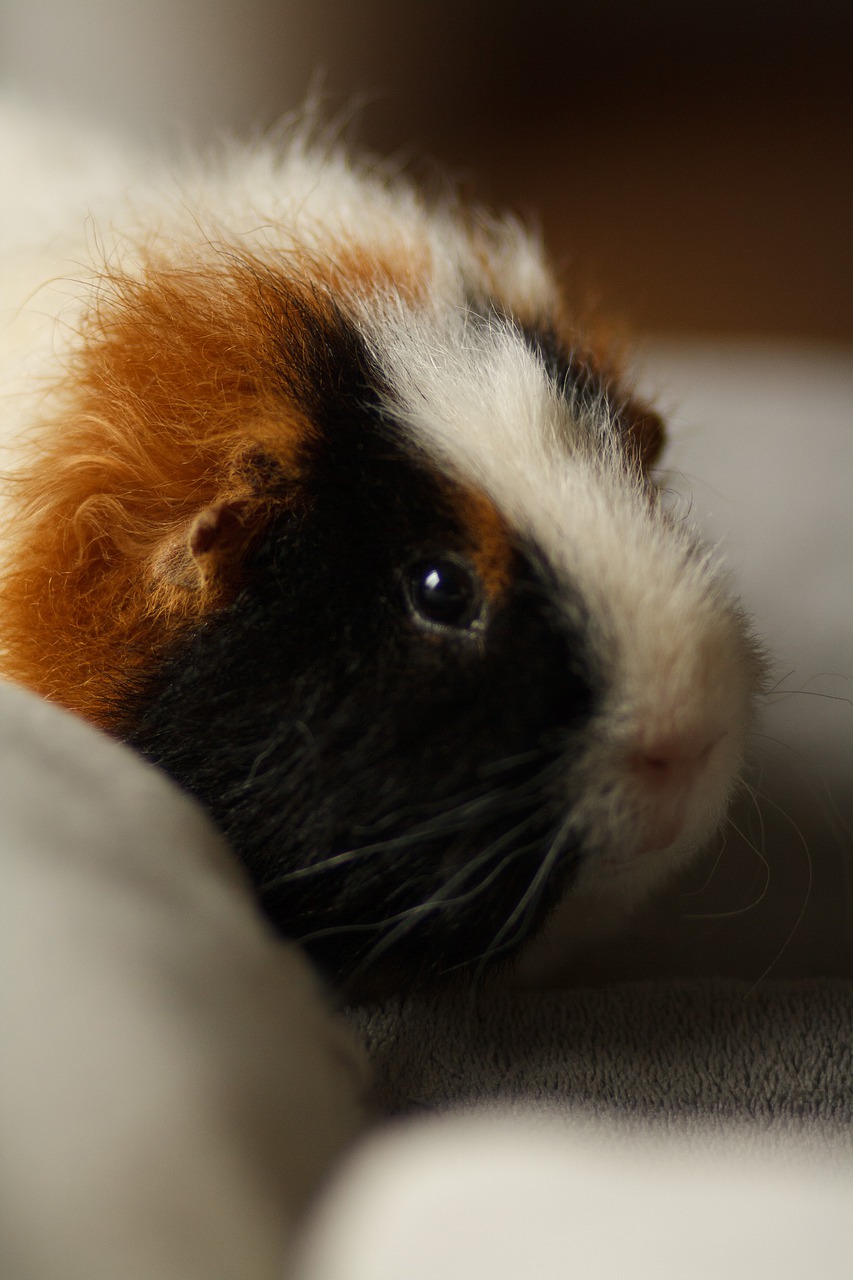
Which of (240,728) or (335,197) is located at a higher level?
(335,197)

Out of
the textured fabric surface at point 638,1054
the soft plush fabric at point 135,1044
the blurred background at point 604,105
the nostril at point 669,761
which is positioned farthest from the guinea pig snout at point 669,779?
the blurred background at point 604,105

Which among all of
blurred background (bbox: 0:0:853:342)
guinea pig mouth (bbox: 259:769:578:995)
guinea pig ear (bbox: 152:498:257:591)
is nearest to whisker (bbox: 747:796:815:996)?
guinea pig mouth (bbox: 259:769:578:995)

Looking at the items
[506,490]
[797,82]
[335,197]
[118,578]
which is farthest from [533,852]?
[797,82]

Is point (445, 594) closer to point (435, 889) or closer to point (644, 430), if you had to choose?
point (435, 889)

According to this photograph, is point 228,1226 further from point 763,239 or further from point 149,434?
point 763,239

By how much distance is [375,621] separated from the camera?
0.77m

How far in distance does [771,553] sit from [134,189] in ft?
3.14

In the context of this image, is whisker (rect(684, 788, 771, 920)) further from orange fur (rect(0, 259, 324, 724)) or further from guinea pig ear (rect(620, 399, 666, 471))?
orange fur (rect(0, 259, 324, 724))

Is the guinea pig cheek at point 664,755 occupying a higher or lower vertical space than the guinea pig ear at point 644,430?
lower

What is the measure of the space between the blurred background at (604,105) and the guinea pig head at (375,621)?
2.25 meters

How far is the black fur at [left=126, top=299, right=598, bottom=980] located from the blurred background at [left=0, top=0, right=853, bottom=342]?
7.69ft

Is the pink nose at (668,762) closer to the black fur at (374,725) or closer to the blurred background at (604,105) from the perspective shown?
the black fur at (374,725)

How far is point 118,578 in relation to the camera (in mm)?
827

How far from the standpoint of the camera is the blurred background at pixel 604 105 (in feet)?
9.75
